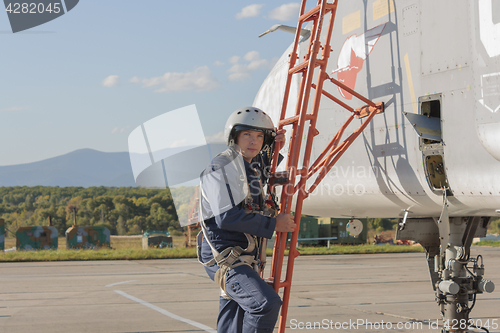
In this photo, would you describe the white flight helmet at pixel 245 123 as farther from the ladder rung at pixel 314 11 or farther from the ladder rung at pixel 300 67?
the ladder rung at pixel 314 11

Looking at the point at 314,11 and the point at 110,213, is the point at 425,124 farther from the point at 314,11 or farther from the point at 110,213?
the point at 110,213

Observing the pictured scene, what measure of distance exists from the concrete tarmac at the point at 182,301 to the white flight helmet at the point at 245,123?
179 inches

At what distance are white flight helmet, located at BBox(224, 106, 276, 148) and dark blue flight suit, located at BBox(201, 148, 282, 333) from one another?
28 centimetres

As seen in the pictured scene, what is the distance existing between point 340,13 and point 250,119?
2.77m

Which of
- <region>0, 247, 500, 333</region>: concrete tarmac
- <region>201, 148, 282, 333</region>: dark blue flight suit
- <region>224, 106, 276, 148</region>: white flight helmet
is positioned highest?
<region>224, 106, 276, 148</region>: white flight helmet

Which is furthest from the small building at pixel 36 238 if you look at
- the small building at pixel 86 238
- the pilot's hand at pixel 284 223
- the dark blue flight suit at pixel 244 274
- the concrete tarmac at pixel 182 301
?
the pilot's hand at pixel 284 223

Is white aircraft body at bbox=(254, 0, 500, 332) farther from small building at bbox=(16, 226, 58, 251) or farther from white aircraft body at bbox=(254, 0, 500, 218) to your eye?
small building at bbox=(16, 226, 58, 251)

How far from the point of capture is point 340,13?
19.0 feet

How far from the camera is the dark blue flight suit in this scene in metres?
3.39

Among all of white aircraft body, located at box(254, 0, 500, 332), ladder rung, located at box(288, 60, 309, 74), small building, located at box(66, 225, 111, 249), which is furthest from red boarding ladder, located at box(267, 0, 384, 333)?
small building, located at box(66, 225, 111, 249)

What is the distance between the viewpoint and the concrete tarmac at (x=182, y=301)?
789 cm

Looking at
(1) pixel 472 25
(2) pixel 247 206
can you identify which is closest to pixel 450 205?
(1) pixel 472 25

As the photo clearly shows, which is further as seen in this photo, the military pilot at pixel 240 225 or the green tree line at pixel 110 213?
the green tree line at pixel 110 213

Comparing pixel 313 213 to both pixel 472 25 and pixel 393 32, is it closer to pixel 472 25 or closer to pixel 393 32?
pixel 393 32
